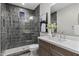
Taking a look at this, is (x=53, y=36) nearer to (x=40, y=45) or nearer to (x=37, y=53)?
(x=40, y=45)

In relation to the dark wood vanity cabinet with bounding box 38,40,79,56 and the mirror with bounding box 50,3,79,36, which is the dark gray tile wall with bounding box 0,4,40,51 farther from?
the mirror with bounding box 50,3,79,36

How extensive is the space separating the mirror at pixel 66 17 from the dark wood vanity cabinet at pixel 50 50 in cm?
39

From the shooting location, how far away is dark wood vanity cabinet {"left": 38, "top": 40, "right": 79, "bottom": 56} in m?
1.31

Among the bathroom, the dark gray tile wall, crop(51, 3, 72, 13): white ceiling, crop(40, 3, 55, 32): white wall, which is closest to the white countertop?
the bathroom

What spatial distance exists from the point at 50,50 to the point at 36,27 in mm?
507

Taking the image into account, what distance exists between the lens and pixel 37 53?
1.61 m

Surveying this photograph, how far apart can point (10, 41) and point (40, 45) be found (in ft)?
A: 2.21

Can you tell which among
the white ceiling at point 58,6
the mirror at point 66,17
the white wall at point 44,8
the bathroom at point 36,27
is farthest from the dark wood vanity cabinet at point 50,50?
the white ceiling at point 58,6

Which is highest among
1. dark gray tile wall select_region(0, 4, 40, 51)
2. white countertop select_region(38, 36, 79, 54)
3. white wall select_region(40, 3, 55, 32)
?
white wall select_region(40, 3, 55, 32)

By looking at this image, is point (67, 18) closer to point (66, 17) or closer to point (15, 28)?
point (66, 17)

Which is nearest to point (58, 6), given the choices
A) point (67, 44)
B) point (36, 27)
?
point (36, 27)

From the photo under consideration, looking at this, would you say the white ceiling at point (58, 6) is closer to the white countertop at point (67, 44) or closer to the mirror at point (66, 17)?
the mirror at point (66, 17)

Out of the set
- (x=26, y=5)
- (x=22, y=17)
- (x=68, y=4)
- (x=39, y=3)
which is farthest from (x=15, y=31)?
(x=68, y=4)

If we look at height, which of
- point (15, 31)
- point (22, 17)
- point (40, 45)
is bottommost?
point (40, 45)
